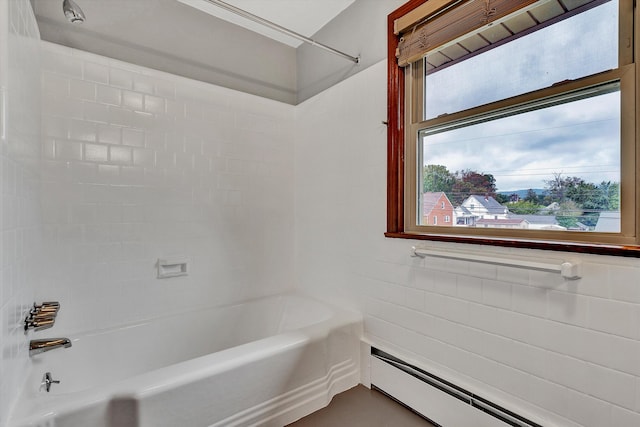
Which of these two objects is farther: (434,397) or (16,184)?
(434,397)

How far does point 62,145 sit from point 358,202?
172cm

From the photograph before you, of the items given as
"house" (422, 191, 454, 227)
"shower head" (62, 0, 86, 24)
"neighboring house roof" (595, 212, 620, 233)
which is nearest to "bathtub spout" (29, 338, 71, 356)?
"shower head" (62, 0, 86, 24)

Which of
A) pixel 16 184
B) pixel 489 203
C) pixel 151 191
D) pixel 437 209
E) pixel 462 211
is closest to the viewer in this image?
pixel 16 184

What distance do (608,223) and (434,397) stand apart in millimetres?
1097

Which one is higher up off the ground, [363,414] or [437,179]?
[437,179]

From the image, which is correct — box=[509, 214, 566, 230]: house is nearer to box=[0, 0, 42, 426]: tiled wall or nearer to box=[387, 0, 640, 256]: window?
box=[387, 0, 640, 256]: window

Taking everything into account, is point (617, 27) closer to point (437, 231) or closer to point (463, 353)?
point (437, 231)

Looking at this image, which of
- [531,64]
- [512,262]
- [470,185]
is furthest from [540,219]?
[531,64]

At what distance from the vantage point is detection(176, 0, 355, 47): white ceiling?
2.10 metres

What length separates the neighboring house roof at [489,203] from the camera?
1.42 m

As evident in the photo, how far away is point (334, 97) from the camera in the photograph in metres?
2.21

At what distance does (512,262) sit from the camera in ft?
4.00

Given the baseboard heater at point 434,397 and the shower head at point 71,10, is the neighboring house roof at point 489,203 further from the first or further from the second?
the shower head at point 71,10

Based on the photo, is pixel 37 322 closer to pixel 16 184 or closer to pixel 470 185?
pixel 16 184
